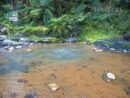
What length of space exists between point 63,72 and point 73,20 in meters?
5.93

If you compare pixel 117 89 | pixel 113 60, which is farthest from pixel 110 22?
pixel 117 89

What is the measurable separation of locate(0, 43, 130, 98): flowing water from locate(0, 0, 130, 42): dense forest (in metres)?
2.45

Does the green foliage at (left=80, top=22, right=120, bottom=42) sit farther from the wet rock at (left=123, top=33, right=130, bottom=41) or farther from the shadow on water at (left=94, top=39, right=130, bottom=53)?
the shadow on water at (left=94, top=39, right=130, bottom=53)

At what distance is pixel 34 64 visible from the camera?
8.12m

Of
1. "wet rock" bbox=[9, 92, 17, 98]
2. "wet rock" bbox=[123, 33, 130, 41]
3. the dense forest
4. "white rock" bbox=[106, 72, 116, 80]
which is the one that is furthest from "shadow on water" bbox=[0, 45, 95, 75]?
"wet rock" bbox=[123, 33, 130, 41]

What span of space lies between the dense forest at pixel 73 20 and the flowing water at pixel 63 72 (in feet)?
8.03

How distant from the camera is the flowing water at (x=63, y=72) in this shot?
19.7 ft

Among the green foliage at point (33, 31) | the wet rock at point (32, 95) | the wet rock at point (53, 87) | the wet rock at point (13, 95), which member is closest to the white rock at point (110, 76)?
the wet rock at point (53, 87)

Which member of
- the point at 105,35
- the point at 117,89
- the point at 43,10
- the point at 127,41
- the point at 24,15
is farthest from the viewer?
the point at 24,15

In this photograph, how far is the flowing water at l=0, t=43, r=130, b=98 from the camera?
6008mm

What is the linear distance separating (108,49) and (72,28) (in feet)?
10.1

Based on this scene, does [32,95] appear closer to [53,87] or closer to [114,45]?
[53,87]

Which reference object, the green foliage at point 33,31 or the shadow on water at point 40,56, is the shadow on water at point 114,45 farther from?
the green foliage at point 33,31

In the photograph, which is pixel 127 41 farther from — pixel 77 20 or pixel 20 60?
pixel 20 60
